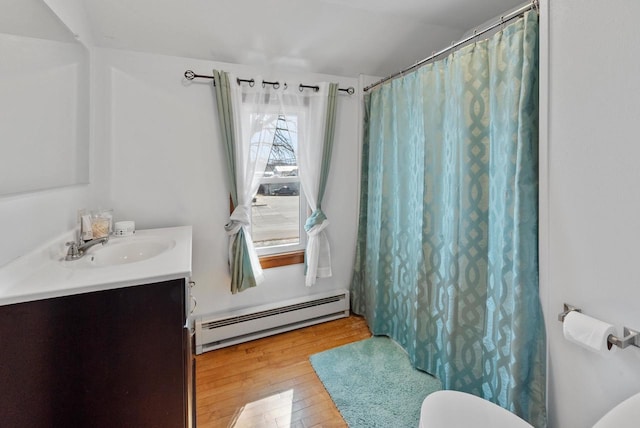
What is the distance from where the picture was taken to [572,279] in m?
1.17

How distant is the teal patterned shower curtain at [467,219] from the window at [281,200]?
0.68 metres

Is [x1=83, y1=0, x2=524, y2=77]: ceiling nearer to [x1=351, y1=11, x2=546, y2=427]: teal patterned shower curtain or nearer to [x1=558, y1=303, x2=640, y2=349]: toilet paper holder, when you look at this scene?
[x1=351, y1=11, x2=546, y2=427]: teal patterned shower curtain

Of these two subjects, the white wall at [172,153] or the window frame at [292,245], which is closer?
the white wall at [172,153]

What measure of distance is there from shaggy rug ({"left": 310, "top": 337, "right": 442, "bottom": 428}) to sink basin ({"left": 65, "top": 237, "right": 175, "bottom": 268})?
1253 millimetres

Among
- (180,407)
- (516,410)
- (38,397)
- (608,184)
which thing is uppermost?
(608,184)

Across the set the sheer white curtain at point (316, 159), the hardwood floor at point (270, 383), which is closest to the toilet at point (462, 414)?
the hardwood floor at point (270, 383)

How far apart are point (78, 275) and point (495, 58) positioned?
1969 millimetres

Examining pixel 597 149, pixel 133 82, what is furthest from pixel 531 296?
pixel 133 82

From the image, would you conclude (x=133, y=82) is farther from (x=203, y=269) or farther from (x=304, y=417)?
(x=304, y=417)

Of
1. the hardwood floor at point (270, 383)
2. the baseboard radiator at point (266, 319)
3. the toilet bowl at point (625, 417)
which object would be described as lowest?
the hardwood floor at point (270, 383)

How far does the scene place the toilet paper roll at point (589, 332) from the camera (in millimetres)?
1011

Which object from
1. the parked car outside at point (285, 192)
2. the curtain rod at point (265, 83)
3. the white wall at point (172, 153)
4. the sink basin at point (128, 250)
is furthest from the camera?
the parked car outside at point (285, 192)

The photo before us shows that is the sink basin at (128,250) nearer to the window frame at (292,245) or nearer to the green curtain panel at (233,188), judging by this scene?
the green curtain panel at (233,188)

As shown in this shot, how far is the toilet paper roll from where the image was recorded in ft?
3.32
